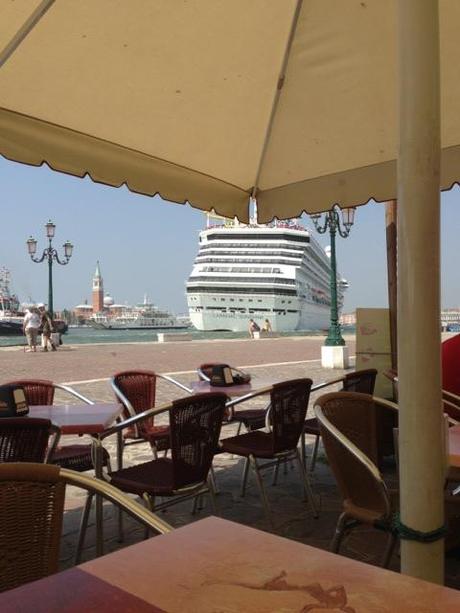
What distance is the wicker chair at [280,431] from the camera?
3.18 meters

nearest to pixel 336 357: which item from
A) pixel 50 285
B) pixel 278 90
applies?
pixel 278 90

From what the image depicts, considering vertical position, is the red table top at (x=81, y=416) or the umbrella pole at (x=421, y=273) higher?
the umbrella pole at (x=421, y=273)

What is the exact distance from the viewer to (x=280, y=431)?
3.24m

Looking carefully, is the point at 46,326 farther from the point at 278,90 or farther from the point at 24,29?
the point at 24,29

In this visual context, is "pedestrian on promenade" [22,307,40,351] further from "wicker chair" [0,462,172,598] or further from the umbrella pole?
the umbrella pole

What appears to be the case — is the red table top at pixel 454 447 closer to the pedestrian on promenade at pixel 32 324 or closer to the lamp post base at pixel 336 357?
the lamp post base at pixel 336 357

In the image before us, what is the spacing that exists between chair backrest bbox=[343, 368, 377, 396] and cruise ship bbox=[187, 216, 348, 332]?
41091mm

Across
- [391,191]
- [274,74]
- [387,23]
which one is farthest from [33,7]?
[391,191]

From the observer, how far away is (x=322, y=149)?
11.2ft

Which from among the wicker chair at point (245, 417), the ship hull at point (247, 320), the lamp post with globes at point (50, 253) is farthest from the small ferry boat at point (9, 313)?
the wicker chair at point (245, 417)

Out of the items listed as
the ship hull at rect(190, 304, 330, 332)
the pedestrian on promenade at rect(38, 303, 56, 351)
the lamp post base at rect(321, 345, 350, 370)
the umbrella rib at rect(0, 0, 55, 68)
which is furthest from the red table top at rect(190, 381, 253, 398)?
the ship hull at rect(190, 304, 330, 332)

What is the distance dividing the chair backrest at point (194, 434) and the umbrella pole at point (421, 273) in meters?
1.30

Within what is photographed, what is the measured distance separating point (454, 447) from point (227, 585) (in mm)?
1232

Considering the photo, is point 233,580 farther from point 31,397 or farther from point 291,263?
point 291,263
